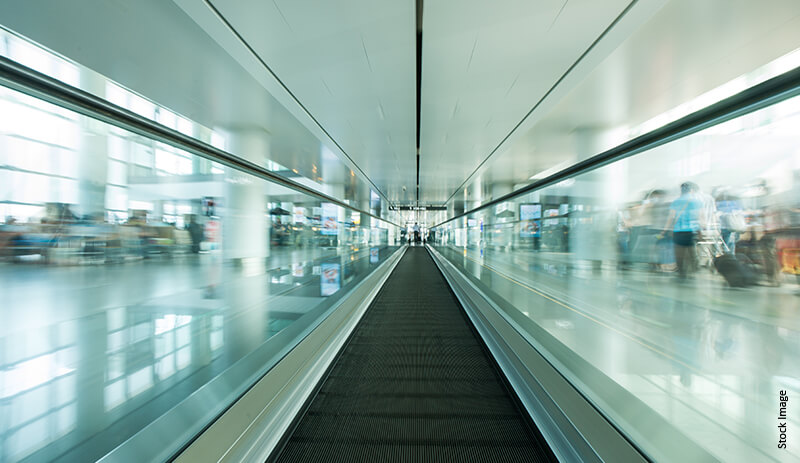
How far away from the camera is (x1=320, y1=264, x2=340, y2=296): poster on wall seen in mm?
3985

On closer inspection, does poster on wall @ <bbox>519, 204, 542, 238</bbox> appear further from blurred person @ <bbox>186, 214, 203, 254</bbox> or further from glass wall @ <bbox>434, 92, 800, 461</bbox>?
blurred person @ <bbox>186, 214, 203, 254</bbox>

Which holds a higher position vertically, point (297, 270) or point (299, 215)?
point (299, 215)

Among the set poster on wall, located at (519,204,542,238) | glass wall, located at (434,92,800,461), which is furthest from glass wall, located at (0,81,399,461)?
poster on wall, located at (519,204,542,238)

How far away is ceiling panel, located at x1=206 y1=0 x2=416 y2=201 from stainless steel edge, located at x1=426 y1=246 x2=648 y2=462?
3.27 meters

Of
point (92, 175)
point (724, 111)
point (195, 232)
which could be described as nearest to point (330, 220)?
point (195, 232)

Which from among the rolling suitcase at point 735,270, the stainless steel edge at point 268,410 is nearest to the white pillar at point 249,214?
the stainless steel edge at point 268,410

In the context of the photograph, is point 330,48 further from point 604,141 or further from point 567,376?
point 604,141

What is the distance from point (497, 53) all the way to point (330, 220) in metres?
5.14

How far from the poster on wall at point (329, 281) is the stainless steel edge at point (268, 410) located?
1.57m

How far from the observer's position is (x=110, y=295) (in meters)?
3.79

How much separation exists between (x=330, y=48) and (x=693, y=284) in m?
4.06

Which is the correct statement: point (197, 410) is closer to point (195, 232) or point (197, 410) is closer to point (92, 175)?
point (92, 175)

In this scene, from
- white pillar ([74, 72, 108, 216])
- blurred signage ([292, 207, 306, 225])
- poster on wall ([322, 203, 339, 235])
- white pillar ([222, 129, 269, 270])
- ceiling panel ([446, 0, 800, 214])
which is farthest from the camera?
poster on wall ([322, 203, 339, 235])

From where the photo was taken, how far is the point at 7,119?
4.58 ft
